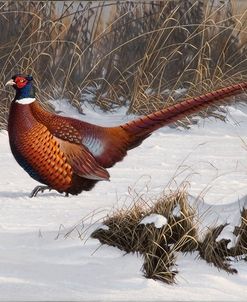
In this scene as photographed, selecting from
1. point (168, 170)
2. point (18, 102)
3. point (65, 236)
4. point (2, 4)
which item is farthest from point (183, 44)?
point (65, 236)

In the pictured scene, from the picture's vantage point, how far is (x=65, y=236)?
435cm

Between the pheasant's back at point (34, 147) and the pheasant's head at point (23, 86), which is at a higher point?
the pheasant's head at point (23, 86)

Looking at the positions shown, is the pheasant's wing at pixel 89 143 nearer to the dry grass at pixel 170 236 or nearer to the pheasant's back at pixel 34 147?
the pheasant's back at pixel 34 147

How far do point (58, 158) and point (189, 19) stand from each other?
324 centimetres

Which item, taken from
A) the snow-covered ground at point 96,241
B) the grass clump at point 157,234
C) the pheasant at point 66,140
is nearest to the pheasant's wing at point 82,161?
the pheasant at point 66,140

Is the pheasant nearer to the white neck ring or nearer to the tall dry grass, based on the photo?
the white neck ring

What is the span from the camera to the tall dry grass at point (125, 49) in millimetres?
7426

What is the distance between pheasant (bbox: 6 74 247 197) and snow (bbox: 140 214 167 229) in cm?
91

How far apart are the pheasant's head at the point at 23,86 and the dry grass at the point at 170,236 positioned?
0.94 metres

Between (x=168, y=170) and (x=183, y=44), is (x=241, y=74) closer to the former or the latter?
(x=183, y=44)

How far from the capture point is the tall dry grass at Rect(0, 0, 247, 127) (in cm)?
743

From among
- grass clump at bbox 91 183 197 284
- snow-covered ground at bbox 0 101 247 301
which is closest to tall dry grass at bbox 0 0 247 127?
snow-covered ground at bbox 0 101 247 301

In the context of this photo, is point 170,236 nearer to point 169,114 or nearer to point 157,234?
point 157,234

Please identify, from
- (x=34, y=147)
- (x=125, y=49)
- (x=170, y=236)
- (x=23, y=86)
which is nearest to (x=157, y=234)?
(x=170, y=236)
